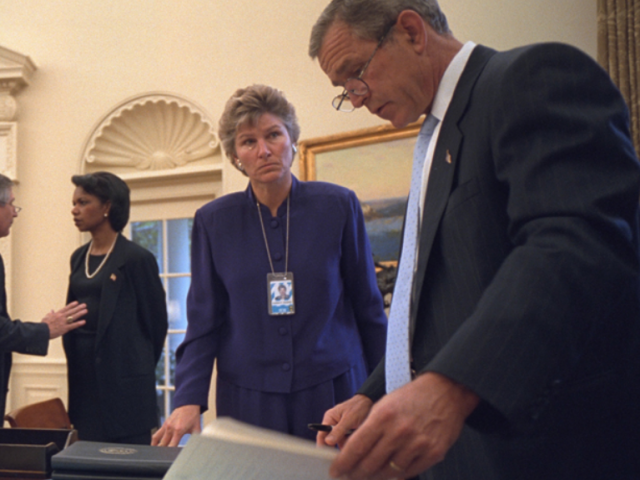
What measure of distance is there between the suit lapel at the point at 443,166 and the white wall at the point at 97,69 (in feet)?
12.7

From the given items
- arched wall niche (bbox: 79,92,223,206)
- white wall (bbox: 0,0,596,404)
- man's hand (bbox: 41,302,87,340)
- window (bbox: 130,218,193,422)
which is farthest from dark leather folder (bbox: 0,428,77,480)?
window (bbox: 130,218,193,422)

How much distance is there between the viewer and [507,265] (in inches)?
28.7

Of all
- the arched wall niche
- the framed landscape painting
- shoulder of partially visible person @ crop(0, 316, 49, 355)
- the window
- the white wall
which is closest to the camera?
shoulder of partially visible person @ crop(0, 316, 49, 355)

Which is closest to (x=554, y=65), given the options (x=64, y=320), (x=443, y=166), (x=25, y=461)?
(x=443, y=166)

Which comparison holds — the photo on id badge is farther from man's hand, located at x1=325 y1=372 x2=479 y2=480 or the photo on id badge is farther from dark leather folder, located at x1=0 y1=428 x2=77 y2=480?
man's hand, located at x1=325 y1=372 x2=479 y2=480

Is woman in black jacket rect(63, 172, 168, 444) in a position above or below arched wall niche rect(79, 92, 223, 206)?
below

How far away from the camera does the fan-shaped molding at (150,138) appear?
17.6 feet

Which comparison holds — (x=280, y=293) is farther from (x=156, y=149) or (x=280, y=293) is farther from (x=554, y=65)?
(x=156, y=149)

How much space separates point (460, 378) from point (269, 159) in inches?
56.9

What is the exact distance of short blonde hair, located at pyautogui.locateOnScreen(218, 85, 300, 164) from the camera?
206cm

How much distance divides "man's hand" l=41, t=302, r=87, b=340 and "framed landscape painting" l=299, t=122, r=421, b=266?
1930 mm

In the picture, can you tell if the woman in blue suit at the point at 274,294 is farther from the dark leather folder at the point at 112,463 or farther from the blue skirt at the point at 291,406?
the dark leather folder at the point at 112,463

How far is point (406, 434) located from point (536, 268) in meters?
0.23

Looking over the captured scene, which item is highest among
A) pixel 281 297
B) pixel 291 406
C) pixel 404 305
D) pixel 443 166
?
pixel 443 166
